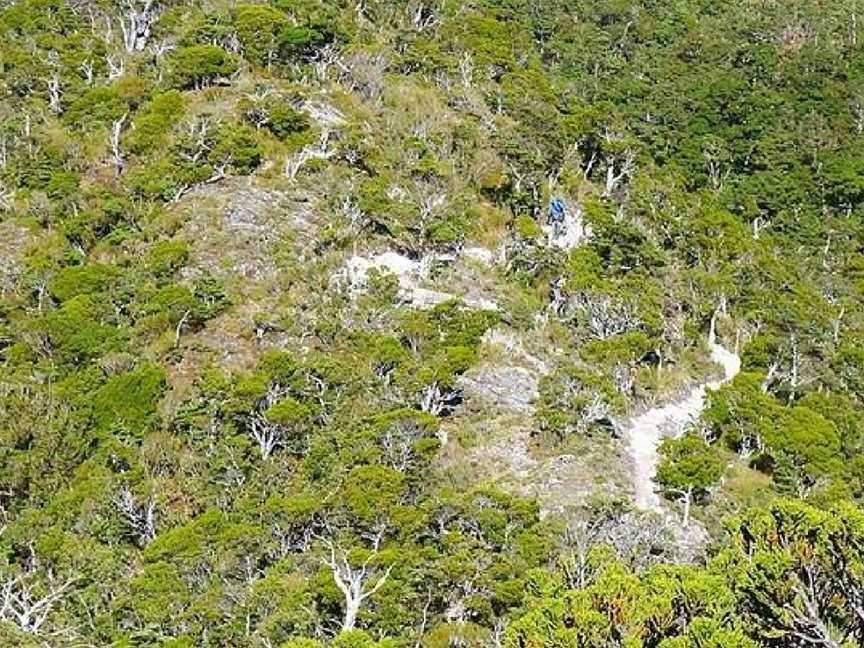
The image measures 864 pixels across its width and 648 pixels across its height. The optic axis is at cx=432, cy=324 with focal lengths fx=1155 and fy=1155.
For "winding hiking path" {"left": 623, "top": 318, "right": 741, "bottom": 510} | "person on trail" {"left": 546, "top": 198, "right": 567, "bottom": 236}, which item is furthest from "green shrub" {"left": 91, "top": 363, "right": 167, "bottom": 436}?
"person on trail" {"left": 546, "top": 198, "right": 567, "bottom": 236}

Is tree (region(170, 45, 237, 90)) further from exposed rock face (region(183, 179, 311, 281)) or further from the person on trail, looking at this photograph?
the person on trail

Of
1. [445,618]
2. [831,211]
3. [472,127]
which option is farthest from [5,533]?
[831,211]

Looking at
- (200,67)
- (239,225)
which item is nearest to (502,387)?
(239,225)

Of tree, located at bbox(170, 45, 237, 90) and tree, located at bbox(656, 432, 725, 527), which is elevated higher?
tree, located at bbox(170, 45, 237, 90)

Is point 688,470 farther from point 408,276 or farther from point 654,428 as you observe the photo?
point 408,276

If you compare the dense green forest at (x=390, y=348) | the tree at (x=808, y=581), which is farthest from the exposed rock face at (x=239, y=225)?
the tree at (x=808, y=581)

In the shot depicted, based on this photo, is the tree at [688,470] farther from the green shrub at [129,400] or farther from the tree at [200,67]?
the tree at [200,67]
